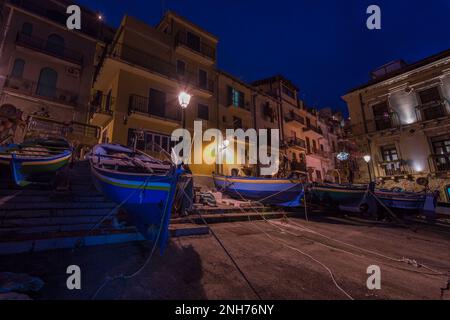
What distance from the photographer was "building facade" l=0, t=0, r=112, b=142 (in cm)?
1316

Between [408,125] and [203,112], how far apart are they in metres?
18.2

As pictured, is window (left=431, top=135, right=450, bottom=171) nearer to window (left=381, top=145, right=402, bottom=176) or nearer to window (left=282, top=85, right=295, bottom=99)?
window (left=381, top=145, right=402, bottom=176)

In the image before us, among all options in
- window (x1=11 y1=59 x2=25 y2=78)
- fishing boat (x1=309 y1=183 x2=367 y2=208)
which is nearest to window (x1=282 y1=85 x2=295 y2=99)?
fishing boat (x1=309 y1=183 x2=367 y2=208)

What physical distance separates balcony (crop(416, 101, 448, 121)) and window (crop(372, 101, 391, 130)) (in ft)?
6.90

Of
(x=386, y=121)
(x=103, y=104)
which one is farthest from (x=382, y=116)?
(x=103, y=104)

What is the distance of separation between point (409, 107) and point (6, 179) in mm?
26869

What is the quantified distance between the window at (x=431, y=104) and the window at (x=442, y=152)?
201 centimetres

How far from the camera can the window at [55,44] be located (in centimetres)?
1533

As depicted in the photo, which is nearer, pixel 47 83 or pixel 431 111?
pixel 47 83

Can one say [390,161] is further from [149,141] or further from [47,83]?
[47,83]

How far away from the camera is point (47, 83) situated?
14.7 meters

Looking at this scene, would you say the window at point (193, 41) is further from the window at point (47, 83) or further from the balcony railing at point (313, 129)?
the balcony railing at point (313, 129)

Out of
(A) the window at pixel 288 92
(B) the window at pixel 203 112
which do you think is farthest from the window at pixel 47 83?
(A) the window at pixel 288 92

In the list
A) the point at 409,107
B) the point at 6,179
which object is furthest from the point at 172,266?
the point at 409,107
